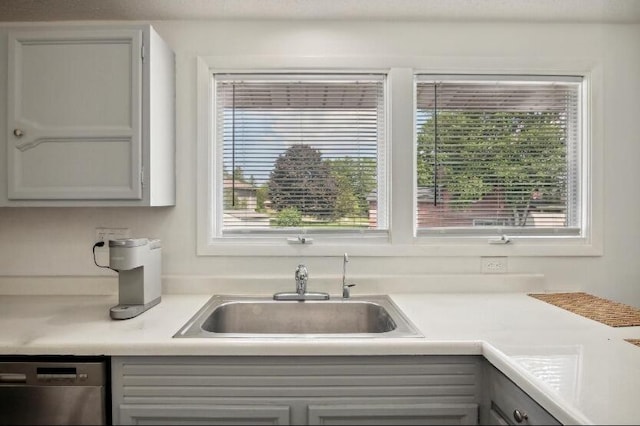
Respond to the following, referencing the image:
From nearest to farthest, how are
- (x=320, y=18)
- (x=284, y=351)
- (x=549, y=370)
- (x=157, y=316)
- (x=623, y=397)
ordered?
(x=623, y=397)
(x=549, y=370)
(x=284, y=351)
(x=157, y=316)
(x=320, y=18)

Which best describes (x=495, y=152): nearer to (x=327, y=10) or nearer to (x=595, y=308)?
(x=595, y=308)

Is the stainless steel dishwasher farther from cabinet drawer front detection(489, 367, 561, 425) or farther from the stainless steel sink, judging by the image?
cabinet drawer front detection(489, 367, 561, 425)

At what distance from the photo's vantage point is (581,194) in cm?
231

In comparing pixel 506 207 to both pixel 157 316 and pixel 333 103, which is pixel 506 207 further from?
pixel 157 316

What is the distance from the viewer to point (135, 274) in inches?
72.7

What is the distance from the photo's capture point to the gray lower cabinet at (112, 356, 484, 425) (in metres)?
1.48

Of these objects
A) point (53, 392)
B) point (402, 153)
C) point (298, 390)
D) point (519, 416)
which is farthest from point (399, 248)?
point (53, 392)

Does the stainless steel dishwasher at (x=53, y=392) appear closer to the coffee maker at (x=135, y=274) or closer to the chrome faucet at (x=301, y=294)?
the coffee maker at (x=135, y=274)

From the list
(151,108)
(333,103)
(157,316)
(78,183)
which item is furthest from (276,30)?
(157,316)

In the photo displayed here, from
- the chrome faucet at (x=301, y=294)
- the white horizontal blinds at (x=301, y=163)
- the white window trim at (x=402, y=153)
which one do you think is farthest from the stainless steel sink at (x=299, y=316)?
the white horizontal blinds at (x=301, y=163)

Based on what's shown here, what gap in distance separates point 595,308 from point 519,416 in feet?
3.05

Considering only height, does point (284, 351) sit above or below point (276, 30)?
below

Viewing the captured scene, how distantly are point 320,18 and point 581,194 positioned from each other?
1.54 meters

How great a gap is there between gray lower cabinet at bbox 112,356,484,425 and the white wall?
0.74 m
